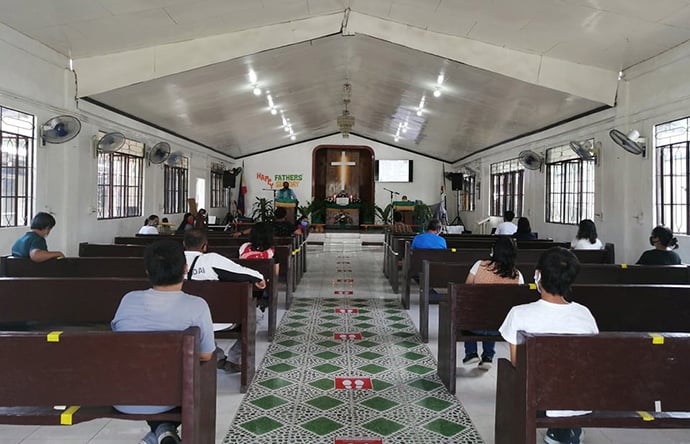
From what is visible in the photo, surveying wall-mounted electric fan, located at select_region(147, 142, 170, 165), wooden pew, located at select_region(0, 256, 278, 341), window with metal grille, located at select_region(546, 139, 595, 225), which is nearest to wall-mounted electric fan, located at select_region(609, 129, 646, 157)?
window with metal grille, located at select_region(546, 139, 595, 225)

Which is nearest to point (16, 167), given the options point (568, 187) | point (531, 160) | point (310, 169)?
point (568, 187)

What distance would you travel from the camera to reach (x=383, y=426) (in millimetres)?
2869

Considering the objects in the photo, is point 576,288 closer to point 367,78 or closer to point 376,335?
point 376,335

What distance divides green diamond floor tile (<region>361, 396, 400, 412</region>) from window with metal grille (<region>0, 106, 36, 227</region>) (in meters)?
4.56

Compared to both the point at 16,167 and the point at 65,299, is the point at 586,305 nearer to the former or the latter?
the point at 65,299

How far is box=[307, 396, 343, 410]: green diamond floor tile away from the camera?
10.3 ft

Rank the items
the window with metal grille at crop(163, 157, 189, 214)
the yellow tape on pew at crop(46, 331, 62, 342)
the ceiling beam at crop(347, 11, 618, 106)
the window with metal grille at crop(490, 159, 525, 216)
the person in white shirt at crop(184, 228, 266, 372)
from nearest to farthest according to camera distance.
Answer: the yellow tape on pew at crop(46, 331, 62, 342) < the person in white shirt at crop(184, 228, 266, 372) < the ceiling beam at crop(347, 11, 618, 106) < the window with metal grille at crop(163, 157, 189, 214) < the window with metal grille at crop(490, 159, 525, 216)

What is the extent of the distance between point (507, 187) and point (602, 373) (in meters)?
11.1

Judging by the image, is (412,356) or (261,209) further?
(261,209)

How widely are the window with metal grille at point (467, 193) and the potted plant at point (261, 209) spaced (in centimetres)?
625

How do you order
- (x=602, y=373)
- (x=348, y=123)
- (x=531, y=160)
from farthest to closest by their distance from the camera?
(x=348, y=123), (x=531, y=160), (x=602, y=373)

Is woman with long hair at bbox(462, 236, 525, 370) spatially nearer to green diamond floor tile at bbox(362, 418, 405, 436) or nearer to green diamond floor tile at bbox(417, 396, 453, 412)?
green diamond floor tile at bbox(417, 396, 453, 412)

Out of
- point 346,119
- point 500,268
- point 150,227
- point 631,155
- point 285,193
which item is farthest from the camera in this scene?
point 285,193

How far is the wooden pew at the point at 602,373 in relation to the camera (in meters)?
2.00
